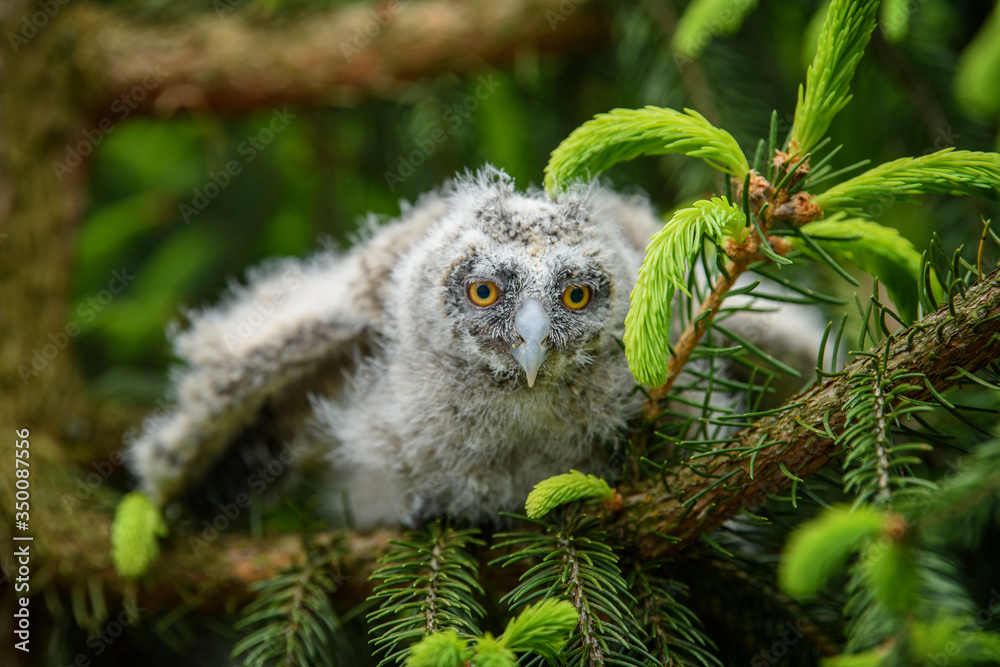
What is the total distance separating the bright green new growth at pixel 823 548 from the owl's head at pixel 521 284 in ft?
2.96

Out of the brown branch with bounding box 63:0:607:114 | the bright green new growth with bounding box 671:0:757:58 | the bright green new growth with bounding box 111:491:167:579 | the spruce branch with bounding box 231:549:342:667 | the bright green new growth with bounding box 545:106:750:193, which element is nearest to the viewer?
the bright green new growth with bounding box 545:106:750:193

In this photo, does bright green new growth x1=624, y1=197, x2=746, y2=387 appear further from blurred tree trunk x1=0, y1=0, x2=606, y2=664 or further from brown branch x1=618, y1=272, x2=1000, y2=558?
blurred tree trunk x1=0, y1=0, x2=606, y2=664

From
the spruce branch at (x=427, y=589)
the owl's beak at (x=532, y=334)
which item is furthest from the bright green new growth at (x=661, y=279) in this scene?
the spruce branch at (x=427, y=589)

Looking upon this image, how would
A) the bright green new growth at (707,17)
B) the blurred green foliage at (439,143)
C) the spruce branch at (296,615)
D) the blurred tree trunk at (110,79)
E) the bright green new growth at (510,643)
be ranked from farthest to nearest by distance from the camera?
the blurred tree trunk at (110,79) → the blurred green foliage at (439,143) → the spruce branch at (296,615) → the bright green new growth at (707,17) → the bright green new growth at (510,643)

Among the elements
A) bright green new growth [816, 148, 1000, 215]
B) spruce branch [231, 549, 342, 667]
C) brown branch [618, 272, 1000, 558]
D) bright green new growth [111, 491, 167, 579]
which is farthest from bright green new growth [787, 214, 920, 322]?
bright green new growth [111, 491, 167, 579]

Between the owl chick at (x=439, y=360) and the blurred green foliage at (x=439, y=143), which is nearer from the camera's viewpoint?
the owl chick at (x=439, y=360)

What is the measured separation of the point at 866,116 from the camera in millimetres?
2986

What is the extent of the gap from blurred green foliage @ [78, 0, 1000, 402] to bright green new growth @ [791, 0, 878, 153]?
38 cm

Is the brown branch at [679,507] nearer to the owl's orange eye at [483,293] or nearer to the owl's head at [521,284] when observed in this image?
the owl's head at [521,284]

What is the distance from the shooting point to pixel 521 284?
1.85 m

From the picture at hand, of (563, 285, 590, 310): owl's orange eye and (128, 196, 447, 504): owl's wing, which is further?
(128, 196, 447, 504): owl's wing

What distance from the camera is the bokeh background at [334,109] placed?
257 centimetres

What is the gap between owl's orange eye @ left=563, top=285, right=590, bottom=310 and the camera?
188cm

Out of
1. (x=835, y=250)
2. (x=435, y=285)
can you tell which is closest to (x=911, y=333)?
(x=835, y=250)
